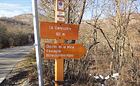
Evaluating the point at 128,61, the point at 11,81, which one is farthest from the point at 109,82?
the point at 11,81

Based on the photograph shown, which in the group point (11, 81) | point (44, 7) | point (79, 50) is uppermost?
point (44, 7)

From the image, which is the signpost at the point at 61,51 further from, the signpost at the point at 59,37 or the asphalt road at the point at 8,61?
the asphalt road at the point at 8,61

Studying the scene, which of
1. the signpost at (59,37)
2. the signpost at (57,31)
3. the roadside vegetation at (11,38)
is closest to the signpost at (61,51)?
the signpost at (59,37)

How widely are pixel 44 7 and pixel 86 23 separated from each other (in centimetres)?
230

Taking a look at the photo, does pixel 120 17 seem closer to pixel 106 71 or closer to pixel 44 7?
pixel 106 71

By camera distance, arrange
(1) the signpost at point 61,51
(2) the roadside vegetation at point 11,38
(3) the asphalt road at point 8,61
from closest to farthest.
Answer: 1. (1) the signpost at point 61,51
2. (3) the asphalt road at point 8,61
3. (2) the roadside vegetation at point 11,38

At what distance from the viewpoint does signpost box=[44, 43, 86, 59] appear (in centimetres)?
953

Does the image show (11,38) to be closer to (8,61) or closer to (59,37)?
(8,61)

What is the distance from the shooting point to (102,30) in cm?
1966

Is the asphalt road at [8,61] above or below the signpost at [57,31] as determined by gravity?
below

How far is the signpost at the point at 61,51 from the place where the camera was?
953cm

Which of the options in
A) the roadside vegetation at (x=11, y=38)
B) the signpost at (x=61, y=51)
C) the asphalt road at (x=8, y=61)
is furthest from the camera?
the roadside vegetation at (x=11, y=38)

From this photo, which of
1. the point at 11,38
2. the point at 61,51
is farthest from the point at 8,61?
the point at 11,38

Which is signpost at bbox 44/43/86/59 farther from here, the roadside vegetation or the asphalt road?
the roadside vegetation
